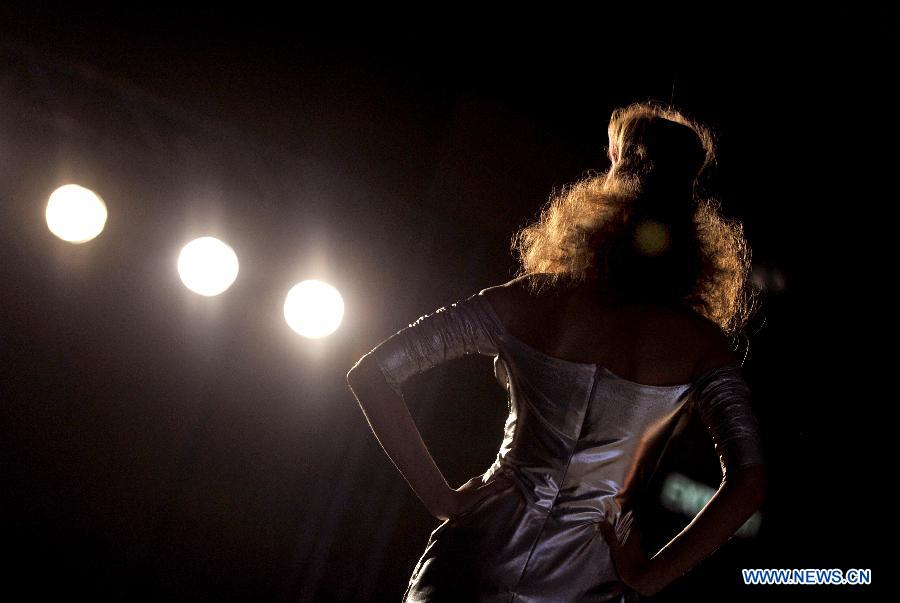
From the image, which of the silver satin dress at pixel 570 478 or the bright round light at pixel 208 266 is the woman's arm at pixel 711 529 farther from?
the bright round light at pixel 208 266

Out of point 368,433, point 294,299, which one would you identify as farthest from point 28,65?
point 368,433

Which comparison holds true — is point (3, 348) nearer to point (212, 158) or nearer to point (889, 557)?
point (212, 158)

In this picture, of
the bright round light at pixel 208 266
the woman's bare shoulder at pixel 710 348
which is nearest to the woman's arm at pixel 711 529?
the woman's bare shoulder at pixel 710 348

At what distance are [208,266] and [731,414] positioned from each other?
3.10 m

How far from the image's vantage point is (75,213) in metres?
3.93

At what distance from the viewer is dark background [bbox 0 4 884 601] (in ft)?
8.50

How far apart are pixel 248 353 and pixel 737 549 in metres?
2.71

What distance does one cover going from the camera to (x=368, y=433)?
366 centimetres

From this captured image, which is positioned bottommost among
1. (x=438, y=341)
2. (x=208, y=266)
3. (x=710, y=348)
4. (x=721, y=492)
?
(x=721, y=492)

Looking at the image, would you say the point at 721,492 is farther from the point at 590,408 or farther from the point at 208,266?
the point at 208,266

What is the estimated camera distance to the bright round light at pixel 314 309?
146 inches

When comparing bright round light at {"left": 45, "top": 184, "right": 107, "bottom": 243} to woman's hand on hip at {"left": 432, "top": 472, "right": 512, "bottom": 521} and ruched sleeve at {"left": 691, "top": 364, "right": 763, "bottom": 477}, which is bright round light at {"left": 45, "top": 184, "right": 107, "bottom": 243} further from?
ruched sleeve at {"left": 691, "top": 364, "right": 763, "bottom": 477}

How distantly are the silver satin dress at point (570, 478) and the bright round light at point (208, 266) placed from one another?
→ 9.40 ft

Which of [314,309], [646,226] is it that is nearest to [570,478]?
[646,226]
